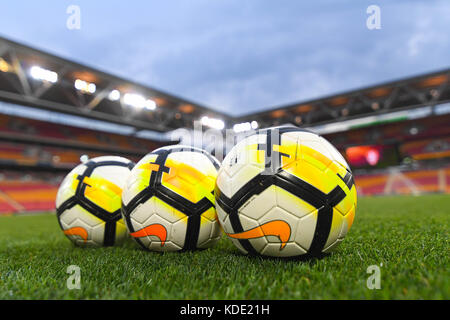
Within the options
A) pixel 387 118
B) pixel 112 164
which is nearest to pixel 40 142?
pixel 112 164

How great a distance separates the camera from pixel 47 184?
21.2m

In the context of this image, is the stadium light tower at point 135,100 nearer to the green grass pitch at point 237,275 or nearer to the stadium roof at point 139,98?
the stadium roof at point 139,98

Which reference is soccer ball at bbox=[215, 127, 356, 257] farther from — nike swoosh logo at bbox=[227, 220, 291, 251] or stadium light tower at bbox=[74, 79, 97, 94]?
stadium light tower at bbox=[74, 79, 97, 94]

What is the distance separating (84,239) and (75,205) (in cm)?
34

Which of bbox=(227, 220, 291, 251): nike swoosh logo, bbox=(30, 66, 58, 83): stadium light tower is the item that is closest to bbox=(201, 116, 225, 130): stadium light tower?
bbox=(30, 66, 58, 83): stadium light tower

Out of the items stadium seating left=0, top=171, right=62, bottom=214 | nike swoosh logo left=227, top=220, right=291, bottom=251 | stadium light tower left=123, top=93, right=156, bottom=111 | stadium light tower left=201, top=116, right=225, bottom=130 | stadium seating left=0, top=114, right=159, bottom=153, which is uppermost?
stadium light tower left=123, top=93, right=156, bottom=111

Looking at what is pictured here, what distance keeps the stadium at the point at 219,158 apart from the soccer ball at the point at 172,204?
0.14 metres

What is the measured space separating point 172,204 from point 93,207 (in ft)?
3.03

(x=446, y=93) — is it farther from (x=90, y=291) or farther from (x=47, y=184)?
(x=47, y=184)

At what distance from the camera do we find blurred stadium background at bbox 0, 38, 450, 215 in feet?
51.2

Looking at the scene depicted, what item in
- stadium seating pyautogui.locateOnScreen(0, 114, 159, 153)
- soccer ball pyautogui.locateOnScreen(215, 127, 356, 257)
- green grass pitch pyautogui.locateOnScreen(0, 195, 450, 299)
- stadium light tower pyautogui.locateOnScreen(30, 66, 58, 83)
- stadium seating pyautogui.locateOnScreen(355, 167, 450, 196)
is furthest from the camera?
stadium seating pyautogui.locateOnScreen(355, 167, 450, 196)

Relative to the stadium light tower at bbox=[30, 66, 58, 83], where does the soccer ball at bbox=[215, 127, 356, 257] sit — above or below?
below

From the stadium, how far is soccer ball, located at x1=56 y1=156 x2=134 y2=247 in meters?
0.16

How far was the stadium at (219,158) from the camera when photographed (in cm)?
122
